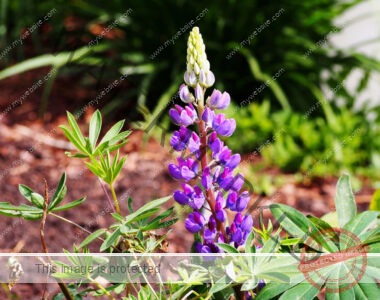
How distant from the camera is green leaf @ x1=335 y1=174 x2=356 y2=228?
1.08 m

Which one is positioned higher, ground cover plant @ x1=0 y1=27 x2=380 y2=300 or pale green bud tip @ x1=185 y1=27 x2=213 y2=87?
pale green bud tip @ x1=185 y1=27 x2=213 y2=87

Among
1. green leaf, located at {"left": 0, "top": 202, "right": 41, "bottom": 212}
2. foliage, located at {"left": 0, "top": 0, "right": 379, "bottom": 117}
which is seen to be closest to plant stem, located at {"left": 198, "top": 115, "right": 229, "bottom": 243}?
green leaf, located at {"left": 0, "top": 202, "right": 41, "bottom": 212}

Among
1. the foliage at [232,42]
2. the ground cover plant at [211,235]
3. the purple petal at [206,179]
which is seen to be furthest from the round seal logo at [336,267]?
the foliage at [232,42]

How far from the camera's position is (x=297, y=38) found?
3.08 metres

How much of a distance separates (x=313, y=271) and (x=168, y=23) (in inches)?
96.5

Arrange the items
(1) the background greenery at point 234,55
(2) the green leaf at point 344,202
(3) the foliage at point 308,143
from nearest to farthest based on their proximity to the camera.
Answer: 1. (2) the green leaf at point 344,202
2. (3) the foliage at point 308,143
3. (1) the background greenery at point 234,55

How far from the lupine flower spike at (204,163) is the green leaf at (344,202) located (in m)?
0.24

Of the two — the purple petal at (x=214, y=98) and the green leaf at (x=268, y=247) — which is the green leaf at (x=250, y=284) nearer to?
the green leaf at (x=268, y=247)

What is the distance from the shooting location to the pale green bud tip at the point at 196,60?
0.92 metres

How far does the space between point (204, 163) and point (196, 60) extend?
0.59 feet

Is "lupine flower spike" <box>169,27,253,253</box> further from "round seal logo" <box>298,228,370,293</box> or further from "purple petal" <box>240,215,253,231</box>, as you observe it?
"round seal logo" <box>298,228,370,293</box>

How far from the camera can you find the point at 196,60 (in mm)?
921

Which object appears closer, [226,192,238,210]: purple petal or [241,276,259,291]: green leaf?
[241,276,259,291]: green leaf

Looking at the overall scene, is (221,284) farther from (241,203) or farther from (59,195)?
(59,195)
